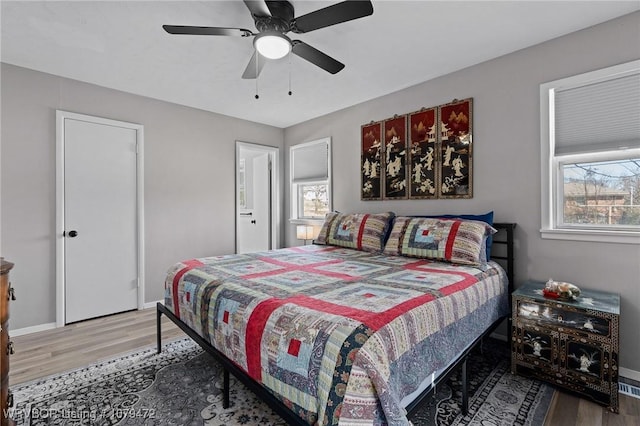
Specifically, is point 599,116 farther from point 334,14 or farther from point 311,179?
point 311,179

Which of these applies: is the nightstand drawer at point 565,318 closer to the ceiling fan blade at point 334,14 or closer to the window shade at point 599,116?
the window shade at point 599,116

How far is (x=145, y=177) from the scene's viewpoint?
374 centimetres

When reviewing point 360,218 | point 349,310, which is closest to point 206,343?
point 349,310

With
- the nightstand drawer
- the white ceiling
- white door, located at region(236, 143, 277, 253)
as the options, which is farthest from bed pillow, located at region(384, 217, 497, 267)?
white door, located at region(236, 143, 277, 253)

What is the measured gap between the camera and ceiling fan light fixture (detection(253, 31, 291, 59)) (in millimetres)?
1954

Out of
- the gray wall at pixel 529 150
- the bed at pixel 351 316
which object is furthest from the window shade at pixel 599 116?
the bed at pixel 351 316

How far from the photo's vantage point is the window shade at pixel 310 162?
15.1 feet

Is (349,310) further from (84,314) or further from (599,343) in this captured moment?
(84,314)

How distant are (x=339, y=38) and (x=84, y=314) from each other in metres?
3.84

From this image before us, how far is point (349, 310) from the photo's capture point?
4.44 feet

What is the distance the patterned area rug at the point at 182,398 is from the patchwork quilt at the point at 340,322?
41 centimetres

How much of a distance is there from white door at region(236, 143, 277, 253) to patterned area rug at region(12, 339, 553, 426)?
112 inches

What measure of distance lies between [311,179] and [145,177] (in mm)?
2277

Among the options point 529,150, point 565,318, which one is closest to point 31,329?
point 565,318
